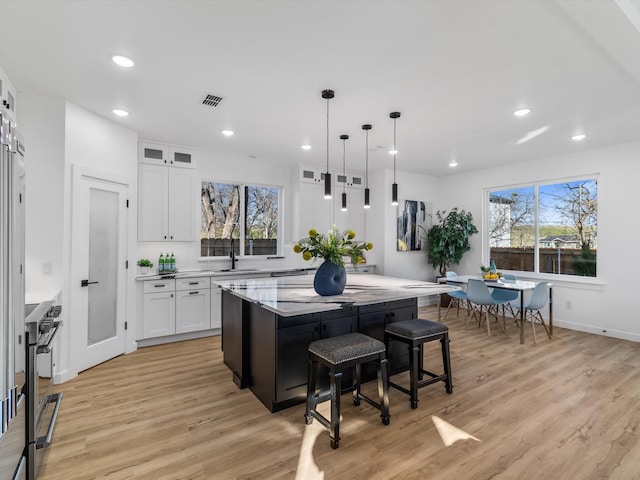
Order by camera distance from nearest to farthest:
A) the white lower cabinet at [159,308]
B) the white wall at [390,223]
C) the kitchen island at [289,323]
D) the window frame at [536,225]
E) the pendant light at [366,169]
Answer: the kitchen island at [289,323] → the pendant light at [366,169] → the white lower cabinet at [159,308] → the window frame at [536,225] → the white wall at [390,223]

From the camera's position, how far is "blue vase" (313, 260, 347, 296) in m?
2.91

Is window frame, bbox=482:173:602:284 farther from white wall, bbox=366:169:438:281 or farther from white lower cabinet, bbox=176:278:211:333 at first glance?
white lower cabinet, bbox=176:278:211:333

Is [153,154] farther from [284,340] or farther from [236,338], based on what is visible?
[284,340]

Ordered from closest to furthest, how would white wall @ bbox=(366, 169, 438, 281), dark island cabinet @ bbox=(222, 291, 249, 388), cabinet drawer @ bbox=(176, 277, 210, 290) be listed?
dark island cabinet @ bbox=(222, 291, 249, 388), cabinet drawer @ bbox=(176, 277, 210, 290), white wall @ bbox=(366, 169, 438, 281)

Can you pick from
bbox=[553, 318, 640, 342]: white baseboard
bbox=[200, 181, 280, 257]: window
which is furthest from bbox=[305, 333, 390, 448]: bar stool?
bbox=[553, 318, 640, 342]: white baseboard

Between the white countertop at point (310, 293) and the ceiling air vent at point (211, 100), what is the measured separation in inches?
72.8

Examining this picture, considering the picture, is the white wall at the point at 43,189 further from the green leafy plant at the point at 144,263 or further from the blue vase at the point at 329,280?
the blue vase at the point at 329,280

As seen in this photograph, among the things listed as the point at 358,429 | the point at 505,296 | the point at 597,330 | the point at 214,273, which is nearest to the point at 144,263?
the point at 214,273

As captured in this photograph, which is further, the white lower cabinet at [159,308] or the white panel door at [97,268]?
the white lower cabinet at [159,308]

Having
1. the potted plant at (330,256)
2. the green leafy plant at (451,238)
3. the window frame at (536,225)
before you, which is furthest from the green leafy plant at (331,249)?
the window frame at (536,225)

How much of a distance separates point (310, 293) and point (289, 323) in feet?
1.52

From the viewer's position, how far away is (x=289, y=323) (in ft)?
8.68

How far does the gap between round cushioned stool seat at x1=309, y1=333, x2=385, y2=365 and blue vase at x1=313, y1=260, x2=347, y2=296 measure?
47cm

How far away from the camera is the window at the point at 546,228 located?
513 cm
